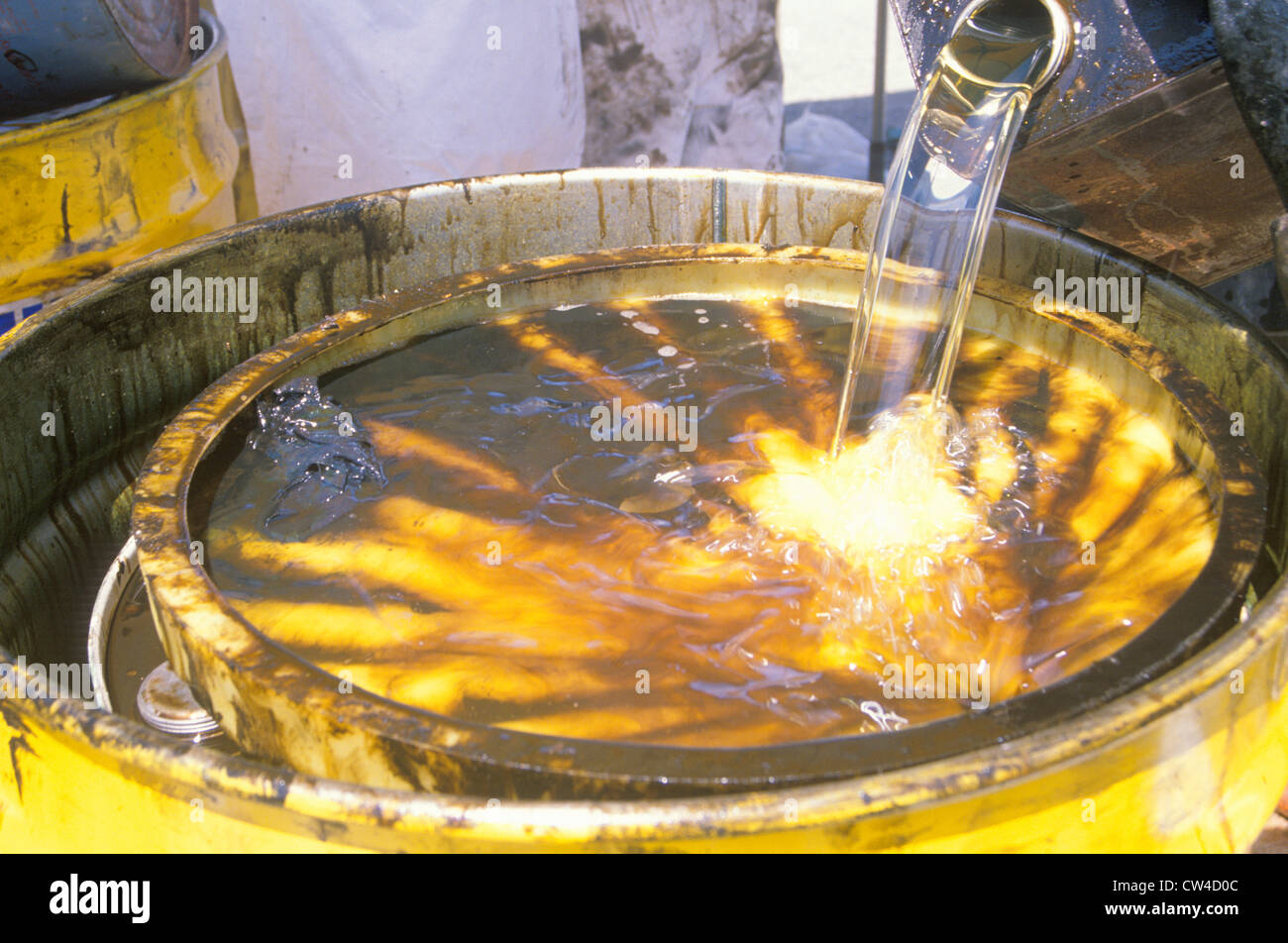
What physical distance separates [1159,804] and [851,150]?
5136 millimetres

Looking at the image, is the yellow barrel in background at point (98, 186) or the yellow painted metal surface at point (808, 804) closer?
the yellow painted metal surface at point (808, 804)

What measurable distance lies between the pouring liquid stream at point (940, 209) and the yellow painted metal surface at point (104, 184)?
5.10 ft

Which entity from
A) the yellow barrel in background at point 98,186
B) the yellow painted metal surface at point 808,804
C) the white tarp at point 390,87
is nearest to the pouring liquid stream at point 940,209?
the yellow painted metal surface at point 808,804

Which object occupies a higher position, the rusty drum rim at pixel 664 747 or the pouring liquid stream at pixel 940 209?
the pouring liquid stream at pixel 940 209

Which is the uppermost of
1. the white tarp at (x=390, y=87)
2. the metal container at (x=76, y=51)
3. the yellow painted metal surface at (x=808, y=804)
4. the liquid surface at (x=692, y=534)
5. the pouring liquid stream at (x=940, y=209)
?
the white tarp at (x=390, y=87)

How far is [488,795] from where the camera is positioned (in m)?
1.22

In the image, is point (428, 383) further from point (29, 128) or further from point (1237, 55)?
point (1237, 55)

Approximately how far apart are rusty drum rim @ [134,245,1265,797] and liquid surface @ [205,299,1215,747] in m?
0.08

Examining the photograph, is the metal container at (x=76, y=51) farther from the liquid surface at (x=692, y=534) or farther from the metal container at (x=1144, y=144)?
the metal container at (x=1144, y=144)

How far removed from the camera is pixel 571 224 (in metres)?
2.61

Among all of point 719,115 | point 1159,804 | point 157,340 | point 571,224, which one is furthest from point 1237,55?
point 719,115

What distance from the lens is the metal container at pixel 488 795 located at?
3.38 feet

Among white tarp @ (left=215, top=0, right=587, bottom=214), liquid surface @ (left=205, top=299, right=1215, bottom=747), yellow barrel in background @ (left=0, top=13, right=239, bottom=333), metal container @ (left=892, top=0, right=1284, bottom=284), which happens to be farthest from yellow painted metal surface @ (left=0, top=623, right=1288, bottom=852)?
white tarp @ (left=215, top=0, right=587, bottom=214)

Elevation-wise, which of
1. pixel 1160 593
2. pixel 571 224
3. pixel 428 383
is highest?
pixel 571 224
